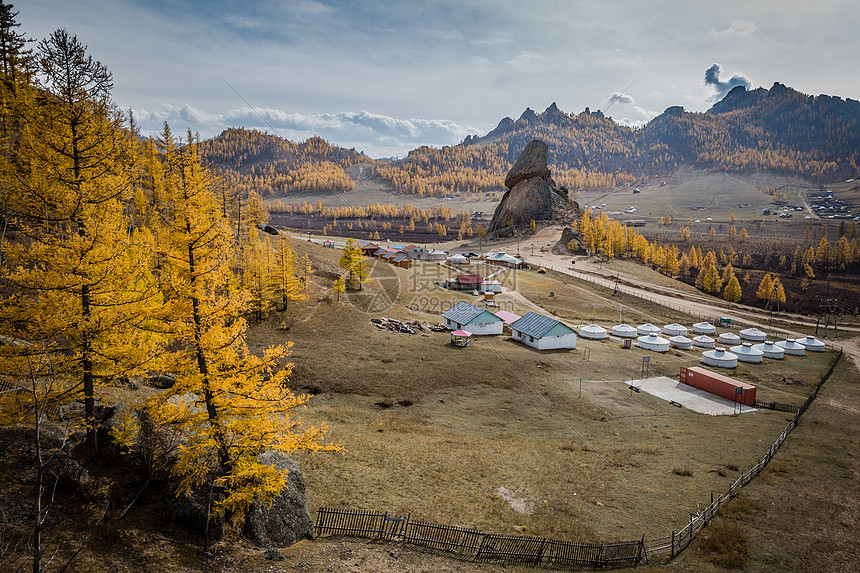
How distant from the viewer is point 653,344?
196ft

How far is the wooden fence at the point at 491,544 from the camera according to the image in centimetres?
1717

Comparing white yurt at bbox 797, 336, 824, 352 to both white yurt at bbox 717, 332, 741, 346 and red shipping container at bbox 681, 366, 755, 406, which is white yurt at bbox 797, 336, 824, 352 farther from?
red shipping container at bbox 681, 366, 755, 406

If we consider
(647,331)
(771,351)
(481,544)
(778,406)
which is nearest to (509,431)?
(481,544)

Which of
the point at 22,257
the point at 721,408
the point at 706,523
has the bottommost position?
the point at 721,408

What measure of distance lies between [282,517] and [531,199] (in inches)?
6153

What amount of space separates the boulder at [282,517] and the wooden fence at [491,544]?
103 cm

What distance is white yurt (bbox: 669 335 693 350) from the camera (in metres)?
63.5

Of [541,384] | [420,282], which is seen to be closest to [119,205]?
[541,384]

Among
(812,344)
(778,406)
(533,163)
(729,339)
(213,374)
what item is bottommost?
(812,344)

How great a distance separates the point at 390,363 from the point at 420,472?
62.0 feet

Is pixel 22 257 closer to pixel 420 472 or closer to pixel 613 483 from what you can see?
pixel 420 472

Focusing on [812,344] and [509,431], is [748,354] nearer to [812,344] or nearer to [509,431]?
[812,344]

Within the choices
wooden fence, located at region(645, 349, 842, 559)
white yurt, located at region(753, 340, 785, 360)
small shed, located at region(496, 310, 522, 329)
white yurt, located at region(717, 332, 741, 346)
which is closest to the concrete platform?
wooden fence, located at region(645, 349, 842, 559)

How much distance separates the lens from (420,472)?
2369 centimetres
